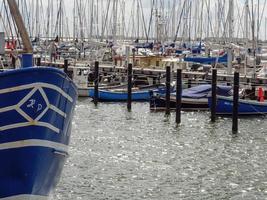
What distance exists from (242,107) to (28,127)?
83.9 feet

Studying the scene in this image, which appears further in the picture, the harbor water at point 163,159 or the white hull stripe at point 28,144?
the harbor water at point 163,159

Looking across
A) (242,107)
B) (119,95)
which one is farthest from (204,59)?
(242,107)

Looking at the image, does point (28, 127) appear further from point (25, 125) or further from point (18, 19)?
point (18, 19)

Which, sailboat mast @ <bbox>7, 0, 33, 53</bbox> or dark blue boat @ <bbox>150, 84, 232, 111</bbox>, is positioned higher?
sailboat mast @ <bbox>7, 0, 33, 53</bbox>

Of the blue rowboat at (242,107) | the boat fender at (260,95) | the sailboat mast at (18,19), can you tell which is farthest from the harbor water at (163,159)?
the sailboat mast at (18,19)

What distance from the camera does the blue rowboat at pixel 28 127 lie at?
10969mm

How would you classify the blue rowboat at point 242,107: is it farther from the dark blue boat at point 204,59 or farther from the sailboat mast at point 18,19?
the sailboat mast at point 18,19

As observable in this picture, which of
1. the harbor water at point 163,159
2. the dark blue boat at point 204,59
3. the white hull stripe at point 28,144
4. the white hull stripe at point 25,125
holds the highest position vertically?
the white hull stripe at point 25,125

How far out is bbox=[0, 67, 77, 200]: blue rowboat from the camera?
10969 millimetres

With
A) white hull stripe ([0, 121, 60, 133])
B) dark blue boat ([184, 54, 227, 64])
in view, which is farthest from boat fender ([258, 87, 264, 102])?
white hull stripe ([0, 121, 60, 133])

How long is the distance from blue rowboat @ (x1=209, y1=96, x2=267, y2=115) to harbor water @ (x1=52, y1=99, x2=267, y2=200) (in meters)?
0.88

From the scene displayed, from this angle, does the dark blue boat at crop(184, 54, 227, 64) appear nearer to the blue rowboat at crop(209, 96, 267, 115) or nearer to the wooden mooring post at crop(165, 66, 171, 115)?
the blue rowboat at crop(209, 96, 267, 115)

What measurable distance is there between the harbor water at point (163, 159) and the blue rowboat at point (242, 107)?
88 cm

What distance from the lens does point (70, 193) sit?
16.5 metres
